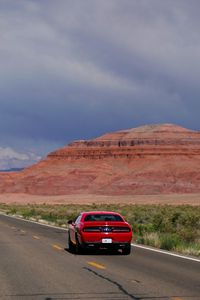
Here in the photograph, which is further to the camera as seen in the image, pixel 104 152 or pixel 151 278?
pixel 104 152

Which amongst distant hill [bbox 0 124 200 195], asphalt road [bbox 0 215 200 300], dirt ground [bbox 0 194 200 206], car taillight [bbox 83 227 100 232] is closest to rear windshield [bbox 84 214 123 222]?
car taillight [bbox 83 227 100 232]

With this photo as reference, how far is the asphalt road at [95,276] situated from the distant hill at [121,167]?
368 feet

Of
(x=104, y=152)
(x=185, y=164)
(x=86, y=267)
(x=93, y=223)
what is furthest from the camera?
(x=104, y=152)

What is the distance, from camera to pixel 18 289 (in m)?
11.0

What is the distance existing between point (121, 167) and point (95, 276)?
139 meters

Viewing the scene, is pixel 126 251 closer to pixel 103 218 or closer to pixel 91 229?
pixel 103 218

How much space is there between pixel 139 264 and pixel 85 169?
136036mm

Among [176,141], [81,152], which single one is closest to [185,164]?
[176,141]

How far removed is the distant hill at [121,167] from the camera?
13612cm

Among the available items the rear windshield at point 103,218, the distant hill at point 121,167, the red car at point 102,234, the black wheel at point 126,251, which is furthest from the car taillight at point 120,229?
the distant hill at point 121,167

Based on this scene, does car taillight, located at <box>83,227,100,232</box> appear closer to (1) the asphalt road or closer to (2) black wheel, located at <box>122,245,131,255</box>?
(1) the asphalt road

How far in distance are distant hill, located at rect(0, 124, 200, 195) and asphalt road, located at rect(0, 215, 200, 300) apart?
Answer: 11222 cm

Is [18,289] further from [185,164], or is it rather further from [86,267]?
[185,164]

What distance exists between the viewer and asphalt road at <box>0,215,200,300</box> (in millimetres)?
10516
